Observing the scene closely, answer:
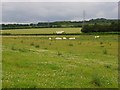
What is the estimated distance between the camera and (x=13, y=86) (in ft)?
38.9

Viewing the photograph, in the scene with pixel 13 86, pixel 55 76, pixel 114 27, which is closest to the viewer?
pixel 13 86

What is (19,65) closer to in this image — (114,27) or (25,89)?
(25,89)

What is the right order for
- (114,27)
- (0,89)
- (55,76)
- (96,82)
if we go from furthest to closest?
(114,27) < (55,76) < (96,82) < (0,89)

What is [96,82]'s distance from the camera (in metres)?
14.0

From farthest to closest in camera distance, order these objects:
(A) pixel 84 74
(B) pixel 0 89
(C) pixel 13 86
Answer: (A) pixel 84 74, (C) pixel 13 86, (B) pixel 0 89

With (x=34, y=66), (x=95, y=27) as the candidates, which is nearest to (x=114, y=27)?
(x=95, y=27)

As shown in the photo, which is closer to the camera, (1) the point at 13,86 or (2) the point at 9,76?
(1) the point at 13,86

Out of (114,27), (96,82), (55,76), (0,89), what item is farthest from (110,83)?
(114,27)

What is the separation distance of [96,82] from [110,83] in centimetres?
73

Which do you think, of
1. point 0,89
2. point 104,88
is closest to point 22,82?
point 0,89

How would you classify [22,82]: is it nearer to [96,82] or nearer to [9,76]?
[9,76]

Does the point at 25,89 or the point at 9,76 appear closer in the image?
the point at 25,89

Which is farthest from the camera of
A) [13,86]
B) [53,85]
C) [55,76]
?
[55,76]

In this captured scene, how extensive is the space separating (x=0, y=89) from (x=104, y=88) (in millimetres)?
4304
